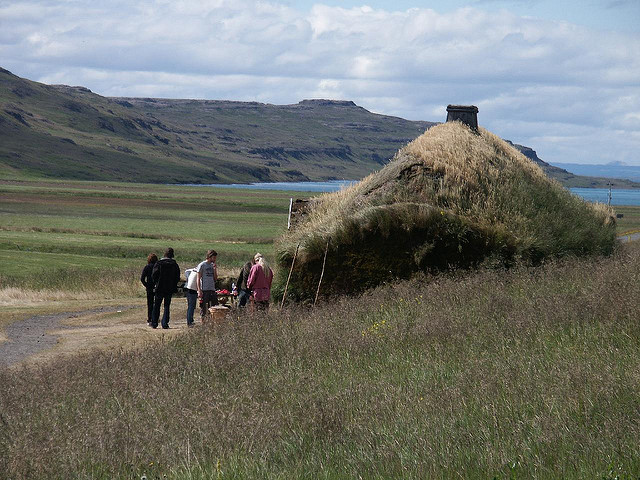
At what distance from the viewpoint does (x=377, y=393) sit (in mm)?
7906

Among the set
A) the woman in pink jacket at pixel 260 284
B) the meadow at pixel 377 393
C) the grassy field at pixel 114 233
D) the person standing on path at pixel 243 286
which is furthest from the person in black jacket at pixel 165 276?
the meadow at pixel 377 393

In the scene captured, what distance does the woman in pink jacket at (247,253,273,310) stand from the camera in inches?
674

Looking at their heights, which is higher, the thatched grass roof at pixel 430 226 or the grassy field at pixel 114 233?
the thatched grass roof at pixel 430 226

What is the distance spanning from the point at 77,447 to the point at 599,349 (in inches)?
203

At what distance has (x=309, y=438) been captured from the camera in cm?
682

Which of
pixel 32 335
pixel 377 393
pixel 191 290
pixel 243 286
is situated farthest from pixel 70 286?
pixel 377 393

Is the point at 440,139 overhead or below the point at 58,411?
overhead

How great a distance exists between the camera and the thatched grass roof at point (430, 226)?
55.1 ft

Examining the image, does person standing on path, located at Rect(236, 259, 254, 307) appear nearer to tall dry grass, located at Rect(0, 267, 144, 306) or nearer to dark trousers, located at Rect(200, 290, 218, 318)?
dark trousers, located at Rect(200, 290, 218, 318)

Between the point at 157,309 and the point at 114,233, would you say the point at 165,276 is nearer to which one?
the point at 157,309

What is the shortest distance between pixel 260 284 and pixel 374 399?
972 centimetres

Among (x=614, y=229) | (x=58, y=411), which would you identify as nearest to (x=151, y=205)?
(x=614, y=229)

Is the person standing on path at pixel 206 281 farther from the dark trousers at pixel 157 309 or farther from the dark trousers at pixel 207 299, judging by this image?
the dark trousers at pixel 157 309

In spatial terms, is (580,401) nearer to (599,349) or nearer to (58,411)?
(599,349)
